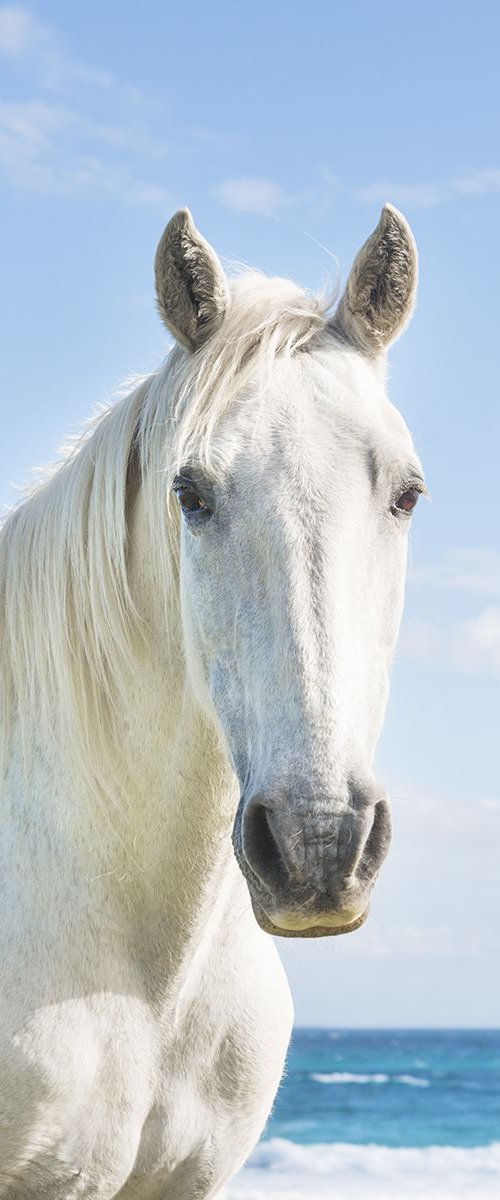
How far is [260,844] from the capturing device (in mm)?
2383

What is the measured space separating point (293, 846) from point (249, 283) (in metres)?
1.61

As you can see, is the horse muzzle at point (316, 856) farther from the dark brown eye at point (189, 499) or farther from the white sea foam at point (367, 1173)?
the white sea foam at point (367, 1173)

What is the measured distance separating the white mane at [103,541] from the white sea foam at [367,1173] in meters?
17.9

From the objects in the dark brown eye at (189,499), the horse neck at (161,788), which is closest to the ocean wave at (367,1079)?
the horse neck at (161,788)

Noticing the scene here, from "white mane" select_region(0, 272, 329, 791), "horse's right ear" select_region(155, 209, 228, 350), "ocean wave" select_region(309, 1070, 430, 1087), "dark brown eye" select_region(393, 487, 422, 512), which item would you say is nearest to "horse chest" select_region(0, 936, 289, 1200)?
"white mane" select_region(0, 272, 329, 791)

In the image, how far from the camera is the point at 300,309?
10.2 feet

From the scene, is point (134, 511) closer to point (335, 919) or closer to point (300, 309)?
point (300, 309)

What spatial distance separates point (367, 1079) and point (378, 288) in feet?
133

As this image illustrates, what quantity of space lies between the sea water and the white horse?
1761 centimetres

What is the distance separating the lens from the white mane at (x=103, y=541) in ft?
9.69

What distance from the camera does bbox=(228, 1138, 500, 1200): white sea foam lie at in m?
20.6

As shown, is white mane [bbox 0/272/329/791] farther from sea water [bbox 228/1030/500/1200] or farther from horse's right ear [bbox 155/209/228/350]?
sea water [bbox 228/1030/500/1200]

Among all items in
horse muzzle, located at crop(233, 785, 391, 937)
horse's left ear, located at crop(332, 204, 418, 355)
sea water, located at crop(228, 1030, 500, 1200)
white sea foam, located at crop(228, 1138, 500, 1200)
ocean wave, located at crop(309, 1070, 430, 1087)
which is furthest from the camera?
ocean wave, located at crop(309, 1070, 430, 1087)

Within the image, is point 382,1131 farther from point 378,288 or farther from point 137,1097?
point 378,288
